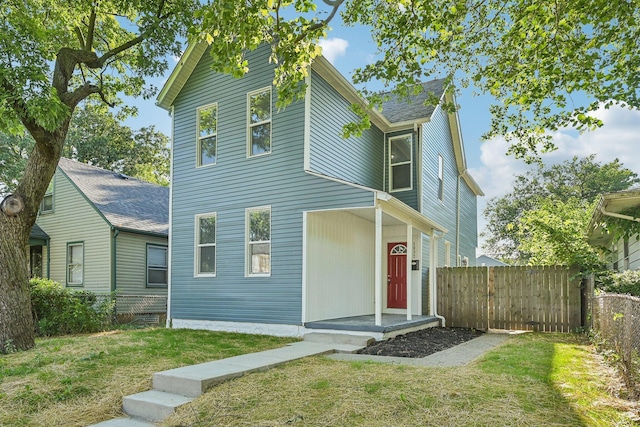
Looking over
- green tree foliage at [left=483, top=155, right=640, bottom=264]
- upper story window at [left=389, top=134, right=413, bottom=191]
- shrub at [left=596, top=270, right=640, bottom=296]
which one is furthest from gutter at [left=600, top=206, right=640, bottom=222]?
green tree foliage at [left=483, top=155, right=640, bottom=264]

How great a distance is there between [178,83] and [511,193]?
32.6 m

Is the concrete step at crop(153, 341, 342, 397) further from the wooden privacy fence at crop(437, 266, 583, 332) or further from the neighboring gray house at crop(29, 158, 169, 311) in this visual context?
the neighboring gray house at crop(29, 158, 169, 311)

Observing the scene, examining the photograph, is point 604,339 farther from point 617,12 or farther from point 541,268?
point 617,12

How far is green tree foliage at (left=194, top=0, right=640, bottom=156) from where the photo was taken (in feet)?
20.1

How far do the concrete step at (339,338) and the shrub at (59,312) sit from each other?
20.9 feet

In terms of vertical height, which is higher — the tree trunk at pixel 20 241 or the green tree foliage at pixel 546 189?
the green tree foliage at pixel 546 189

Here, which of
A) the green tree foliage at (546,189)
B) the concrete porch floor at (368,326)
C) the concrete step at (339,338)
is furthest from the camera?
the green tree foliage at (546,189)

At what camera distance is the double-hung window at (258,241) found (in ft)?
33.2

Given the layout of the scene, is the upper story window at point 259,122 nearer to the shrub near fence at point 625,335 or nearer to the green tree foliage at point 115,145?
the shrub near fence at point 625,335

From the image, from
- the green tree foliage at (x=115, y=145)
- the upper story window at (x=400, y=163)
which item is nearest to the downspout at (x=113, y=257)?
the upper story window at (x=400, y=163)

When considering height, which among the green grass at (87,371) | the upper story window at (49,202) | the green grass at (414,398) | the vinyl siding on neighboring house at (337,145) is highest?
the vinyl siding on neighboring house at (337,145)

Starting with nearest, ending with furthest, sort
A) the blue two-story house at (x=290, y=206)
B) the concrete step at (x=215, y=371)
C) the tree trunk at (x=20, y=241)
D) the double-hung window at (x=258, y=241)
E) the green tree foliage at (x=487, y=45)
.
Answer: the concrete step at (x=215, y=371), the green tree foliage at (x=487, y=45), the tree trunk at (x=20, y=241), the blue two-story house at (x=290, y=206), the double-hung window at (x=258, y=241)

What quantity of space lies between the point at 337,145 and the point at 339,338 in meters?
4.74

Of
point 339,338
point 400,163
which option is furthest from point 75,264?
point 400,163
